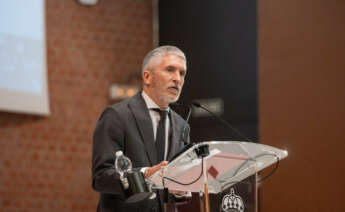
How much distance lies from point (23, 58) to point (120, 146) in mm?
3213

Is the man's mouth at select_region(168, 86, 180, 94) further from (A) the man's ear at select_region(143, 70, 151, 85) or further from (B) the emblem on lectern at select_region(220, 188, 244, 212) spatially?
(B) the emblem on lectern at select_region(220, 188, 244, 212)

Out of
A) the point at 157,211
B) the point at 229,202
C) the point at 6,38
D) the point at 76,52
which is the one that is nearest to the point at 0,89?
the point at 6,38

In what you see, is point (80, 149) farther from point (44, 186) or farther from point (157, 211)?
point (157, 211)

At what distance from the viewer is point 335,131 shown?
451 cm

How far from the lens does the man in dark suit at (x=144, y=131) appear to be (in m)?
2.57

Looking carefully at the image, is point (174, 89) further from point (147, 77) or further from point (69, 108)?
point (69, 108)

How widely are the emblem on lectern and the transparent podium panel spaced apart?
5cm

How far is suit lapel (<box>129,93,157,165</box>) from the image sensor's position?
2.71 metres

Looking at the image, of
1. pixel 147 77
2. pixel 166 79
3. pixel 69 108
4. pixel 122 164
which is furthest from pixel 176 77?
pixel 69 108

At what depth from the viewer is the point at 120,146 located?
266 cm

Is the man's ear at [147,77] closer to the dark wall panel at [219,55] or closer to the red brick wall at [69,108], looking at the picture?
the dark wall panel at [219,55]

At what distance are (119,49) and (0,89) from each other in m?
1.75

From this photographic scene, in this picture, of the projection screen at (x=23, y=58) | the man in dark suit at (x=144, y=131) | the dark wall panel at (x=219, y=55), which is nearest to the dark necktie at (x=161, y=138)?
the man in dark suit at (x=144, y=131)

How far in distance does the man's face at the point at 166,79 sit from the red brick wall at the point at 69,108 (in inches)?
125
